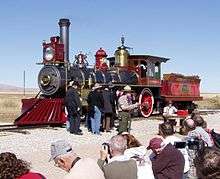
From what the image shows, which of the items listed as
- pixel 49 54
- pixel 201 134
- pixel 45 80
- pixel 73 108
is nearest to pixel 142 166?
pixel 201 134

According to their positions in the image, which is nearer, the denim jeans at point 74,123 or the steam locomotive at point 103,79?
the denim jeans at point 74,123

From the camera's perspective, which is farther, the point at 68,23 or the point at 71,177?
the point at 68,23

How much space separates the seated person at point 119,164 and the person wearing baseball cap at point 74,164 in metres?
0.50

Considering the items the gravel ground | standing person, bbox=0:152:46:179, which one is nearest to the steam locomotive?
the gravel ground

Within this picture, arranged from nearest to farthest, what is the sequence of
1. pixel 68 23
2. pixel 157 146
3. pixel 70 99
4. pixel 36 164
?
pixel 157 146
pixel 36 164
pixel 70 99
pixel 68 23

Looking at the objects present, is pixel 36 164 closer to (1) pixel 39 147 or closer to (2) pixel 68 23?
(1) pixel 39 147

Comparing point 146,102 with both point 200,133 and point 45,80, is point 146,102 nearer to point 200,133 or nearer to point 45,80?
point 45,80

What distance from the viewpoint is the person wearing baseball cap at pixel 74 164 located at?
169 inches

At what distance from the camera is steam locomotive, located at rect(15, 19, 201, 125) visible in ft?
62.0

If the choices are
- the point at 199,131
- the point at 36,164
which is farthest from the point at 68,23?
the point at 199,131

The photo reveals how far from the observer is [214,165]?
3.48 m

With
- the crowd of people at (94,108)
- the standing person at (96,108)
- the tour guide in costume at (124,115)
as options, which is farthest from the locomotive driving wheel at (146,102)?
the tour guide in costume at (124,115)

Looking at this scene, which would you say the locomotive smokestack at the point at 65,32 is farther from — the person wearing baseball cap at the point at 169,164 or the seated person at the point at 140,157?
the person wearing baseball cap at the point at 169,164

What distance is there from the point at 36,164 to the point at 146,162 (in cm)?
570
